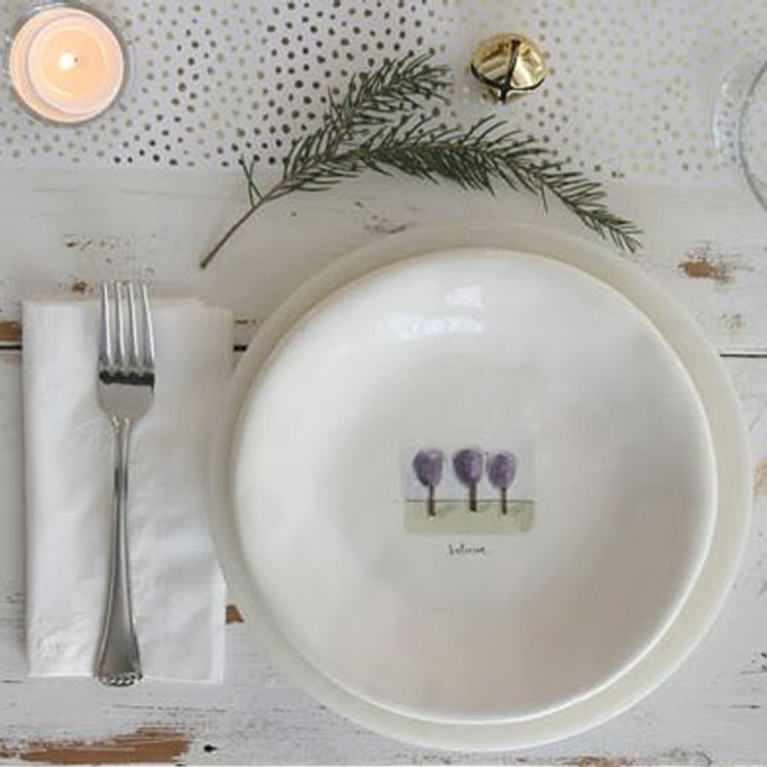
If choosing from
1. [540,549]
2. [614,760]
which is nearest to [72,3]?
[540,549]

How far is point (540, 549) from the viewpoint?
74 centimetres

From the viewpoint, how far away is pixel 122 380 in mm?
739

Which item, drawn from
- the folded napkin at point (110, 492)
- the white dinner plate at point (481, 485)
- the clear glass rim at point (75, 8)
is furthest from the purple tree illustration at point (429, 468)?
the clear glass rim at point (75, 8)

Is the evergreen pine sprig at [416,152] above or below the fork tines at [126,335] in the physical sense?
above

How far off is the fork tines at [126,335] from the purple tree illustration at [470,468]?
7.1 inches

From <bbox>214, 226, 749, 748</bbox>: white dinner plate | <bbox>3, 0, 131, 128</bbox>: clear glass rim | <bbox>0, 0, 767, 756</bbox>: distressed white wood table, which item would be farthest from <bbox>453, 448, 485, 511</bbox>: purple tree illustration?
<bbox>3, 0, 131, 128</bbox>: clear glass rim

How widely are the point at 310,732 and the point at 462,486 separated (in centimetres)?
18

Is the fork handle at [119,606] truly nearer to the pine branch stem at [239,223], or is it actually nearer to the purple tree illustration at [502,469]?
the pine branch stem at [239,223]

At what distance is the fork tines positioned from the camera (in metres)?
0.73

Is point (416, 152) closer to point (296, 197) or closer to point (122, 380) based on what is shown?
point (296, 197)

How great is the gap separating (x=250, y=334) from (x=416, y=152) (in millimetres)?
140

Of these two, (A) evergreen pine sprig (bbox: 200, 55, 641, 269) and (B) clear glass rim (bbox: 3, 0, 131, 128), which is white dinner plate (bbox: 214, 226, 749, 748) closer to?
(A) evergreen pine sprig (bbox: 200, 55, 641, 269)

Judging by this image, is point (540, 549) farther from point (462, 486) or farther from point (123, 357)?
point (123, 357)

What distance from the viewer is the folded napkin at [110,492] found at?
29.1 inches
